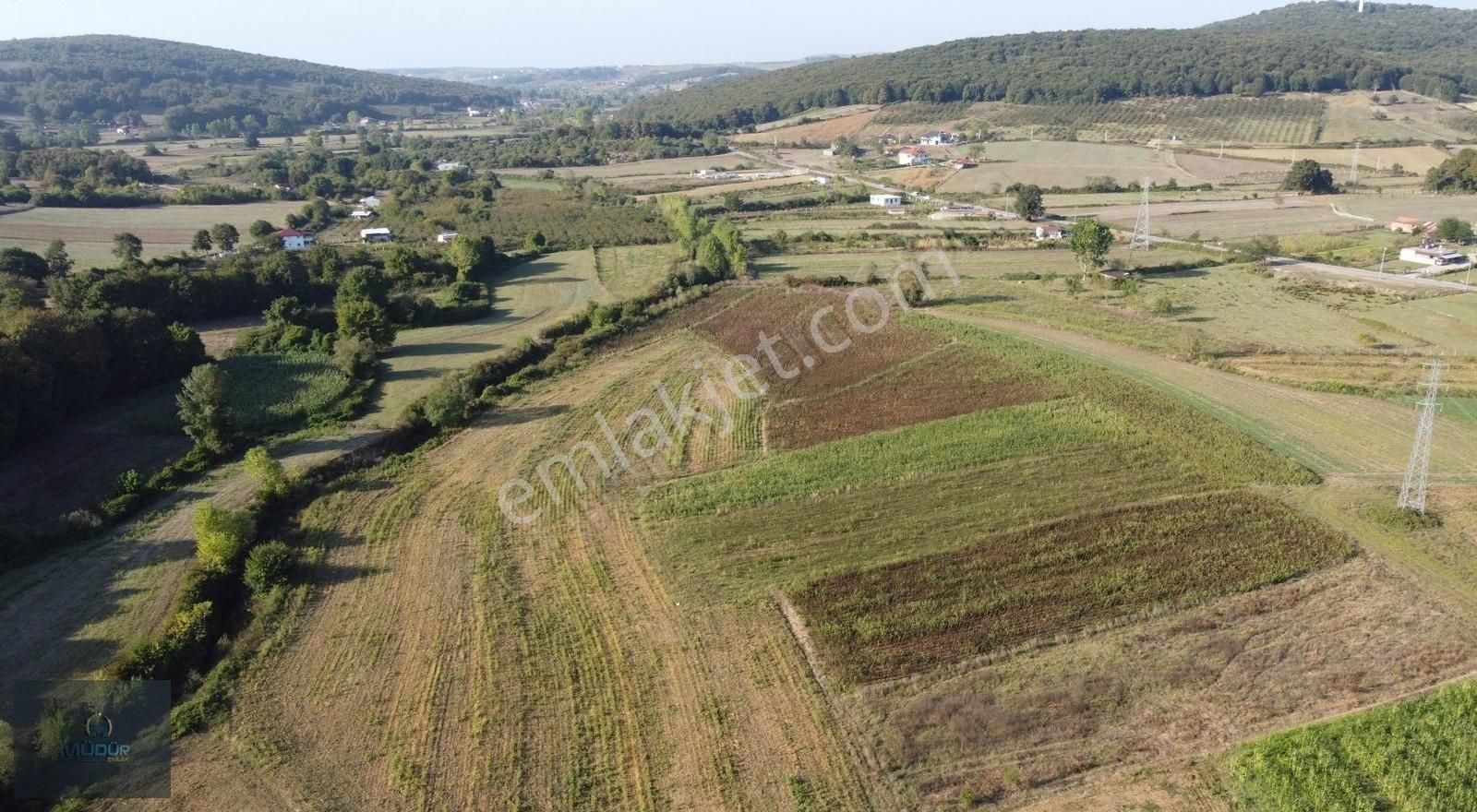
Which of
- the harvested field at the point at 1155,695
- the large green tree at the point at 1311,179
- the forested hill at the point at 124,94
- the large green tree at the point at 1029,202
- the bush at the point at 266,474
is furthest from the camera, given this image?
the forested hill at the point at 124,94

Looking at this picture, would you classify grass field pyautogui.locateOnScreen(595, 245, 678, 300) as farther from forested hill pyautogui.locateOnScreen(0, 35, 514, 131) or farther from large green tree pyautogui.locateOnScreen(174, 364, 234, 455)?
forested hill pyautogui.locateOnScreen(0, 35, 514, 131)

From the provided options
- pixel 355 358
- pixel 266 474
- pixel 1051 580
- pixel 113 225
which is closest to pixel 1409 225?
pixel 1051 580

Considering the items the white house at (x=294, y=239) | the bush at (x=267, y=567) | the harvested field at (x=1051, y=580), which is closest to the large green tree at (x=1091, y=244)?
the harvested field at (x=1051, y=580)

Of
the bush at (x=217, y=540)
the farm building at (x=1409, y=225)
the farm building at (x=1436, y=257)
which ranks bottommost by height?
the bush at (x=217, y=540)

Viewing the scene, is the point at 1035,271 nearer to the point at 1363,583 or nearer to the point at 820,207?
the point at 820,207

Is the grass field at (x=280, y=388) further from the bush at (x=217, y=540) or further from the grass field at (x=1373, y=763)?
the grass field at (x=1373, y=763)

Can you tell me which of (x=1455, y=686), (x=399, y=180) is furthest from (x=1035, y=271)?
(x=399, y=180)

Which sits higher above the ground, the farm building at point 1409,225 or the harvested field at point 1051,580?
the farm building at point 1409,225
